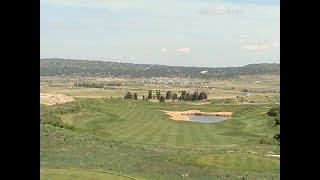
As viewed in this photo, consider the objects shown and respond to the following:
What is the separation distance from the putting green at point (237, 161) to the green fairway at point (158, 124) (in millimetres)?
1179

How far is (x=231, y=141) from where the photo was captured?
10320mm

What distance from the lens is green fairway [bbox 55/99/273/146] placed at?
34.2 ft

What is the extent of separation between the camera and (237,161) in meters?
8.17

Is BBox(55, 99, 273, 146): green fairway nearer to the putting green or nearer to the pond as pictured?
the pond

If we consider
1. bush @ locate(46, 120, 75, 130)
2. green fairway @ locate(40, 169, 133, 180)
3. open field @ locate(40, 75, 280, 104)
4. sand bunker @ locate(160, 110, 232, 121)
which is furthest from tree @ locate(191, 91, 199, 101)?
green fairway @ locate(40, 169, 133, 180)

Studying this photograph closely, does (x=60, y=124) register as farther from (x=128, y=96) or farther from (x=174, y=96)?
(x=174, y=96)

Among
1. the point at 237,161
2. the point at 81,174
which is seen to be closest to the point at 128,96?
the point at 237,161

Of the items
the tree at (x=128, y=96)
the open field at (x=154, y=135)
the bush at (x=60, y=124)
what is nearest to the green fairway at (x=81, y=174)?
the open field at (x=154, y=135)

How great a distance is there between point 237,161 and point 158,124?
15.4 feet
